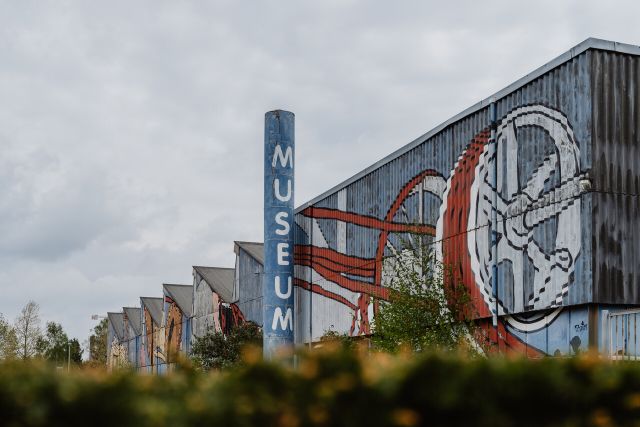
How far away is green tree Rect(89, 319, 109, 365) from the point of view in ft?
351

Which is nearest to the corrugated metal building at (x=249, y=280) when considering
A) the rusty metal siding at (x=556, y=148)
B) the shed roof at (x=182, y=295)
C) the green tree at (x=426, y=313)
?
the shed roof at (x=182, y=295)

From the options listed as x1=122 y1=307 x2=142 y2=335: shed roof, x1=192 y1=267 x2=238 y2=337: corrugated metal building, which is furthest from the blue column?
x1=122 y1=307 x2=142 y2=335: shed roof

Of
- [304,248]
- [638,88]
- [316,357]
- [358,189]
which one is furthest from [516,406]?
[304,248]

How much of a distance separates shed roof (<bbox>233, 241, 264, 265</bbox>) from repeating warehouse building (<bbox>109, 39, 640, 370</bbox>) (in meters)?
15.1

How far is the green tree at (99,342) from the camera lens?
107 meters

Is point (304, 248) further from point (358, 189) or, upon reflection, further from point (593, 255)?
point (593, 255)

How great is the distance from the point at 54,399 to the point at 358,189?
1067 inches

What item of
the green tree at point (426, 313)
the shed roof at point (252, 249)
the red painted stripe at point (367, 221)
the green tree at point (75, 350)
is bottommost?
the green tree at point (75, 350)

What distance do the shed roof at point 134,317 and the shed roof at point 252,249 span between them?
3130cm

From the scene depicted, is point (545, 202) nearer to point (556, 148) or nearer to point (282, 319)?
point (556, 148)

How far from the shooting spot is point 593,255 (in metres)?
17.8

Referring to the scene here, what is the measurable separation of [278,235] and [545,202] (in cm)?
1668

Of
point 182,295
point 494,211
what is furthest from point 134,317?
point 494,211

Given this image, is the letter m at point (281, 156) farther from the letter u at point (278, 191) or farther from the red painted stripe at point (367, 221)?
the red painted stripe at point (367, 221)
